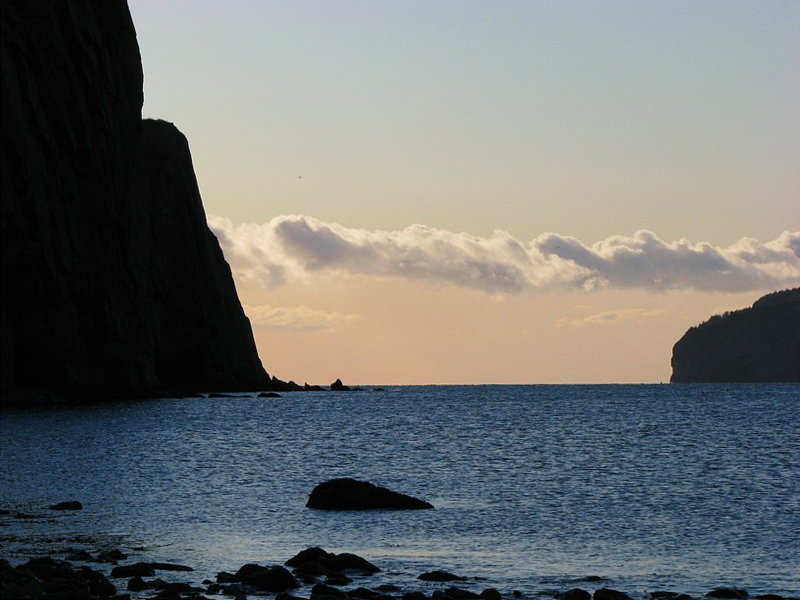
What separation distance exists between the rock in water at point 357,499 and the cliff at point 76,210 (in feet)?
204

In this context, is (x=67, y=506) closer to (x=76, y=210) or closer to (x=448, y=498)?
(x=448, y=498)

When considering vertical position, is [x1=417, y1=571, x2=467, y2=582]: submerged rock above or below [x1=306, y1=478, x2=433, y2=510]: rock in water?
below

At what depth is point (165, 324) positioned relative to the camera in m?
142

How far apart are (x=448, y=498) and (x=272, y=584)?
1719cm

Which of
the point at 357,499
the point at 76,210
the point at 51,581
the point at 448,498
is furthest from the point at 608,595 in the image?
the point at 76,210

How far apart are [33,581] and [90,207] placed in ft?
299

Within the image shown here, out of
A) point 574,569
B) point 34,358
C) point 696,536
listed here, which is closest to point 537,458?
point 696,536

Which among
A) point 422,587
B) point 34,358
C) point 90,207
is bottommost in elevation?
point 422,587

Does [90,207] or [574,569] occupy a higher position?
[90,207]

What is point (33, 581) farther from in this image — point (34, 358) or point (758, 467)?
point (34, 358)

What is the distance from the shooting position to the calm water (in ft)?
87.6

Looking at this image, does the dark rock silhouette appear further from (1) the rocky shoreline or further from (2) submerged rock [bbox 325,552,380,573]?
(2) submerged rock [bbox 325,552,380,573]

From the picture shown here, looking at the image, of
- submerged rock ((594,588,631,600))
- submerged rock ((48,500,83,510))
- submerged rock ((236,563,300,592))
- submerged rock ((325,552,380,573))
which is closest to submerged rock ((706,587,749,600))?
submerged rock ((594,588,631,600))

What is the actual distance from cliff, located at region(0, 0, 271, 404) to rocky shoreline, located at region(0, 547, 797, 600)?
72.2m
